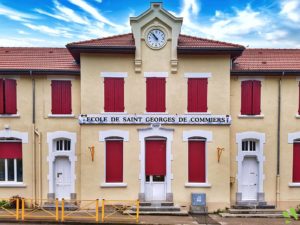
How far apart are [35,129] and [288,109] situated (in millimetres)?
12734

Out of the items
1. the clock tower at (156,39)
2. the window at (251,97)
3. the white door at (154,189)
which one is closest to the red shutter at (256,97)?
the window at (251,97)

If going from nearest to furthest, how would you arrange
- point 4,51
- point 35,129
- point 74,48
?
point 74,48 < point 35,129 < point 4,51

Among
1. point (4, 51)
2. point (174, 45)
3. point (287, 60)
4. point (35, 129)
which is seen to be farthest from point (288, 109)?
point (4, 51)

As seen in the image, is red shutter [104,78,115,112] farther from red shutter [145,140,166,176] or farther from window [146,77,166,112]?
red shutter [145,140,166,176]

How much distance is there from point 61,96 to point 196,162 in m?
7.45

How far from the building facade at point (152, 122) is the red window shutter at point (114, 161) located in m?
0.05

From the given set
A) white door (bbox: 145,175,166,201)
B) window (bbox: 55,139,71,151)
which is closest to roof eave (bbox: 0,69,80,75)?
window (bbox: 55,139,71,151)

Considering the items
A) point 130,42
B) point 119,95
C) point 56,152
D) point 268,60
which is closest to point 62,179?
point 56,152

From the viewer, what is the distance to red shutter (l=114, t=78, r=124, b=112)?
50.1ft

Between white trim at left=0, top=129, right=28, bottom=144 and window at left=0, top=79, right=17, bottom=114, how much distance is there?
0.95m

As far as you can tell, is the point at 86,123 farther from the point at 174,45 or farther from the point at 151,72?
the point at 174,45

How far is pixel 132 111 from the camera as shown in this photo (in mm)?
15328

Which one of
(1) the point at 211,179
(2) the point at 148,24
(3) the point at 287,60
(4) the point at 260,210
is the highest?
(2) the point at 148,24

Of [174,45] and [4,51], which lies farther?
[4,51]
